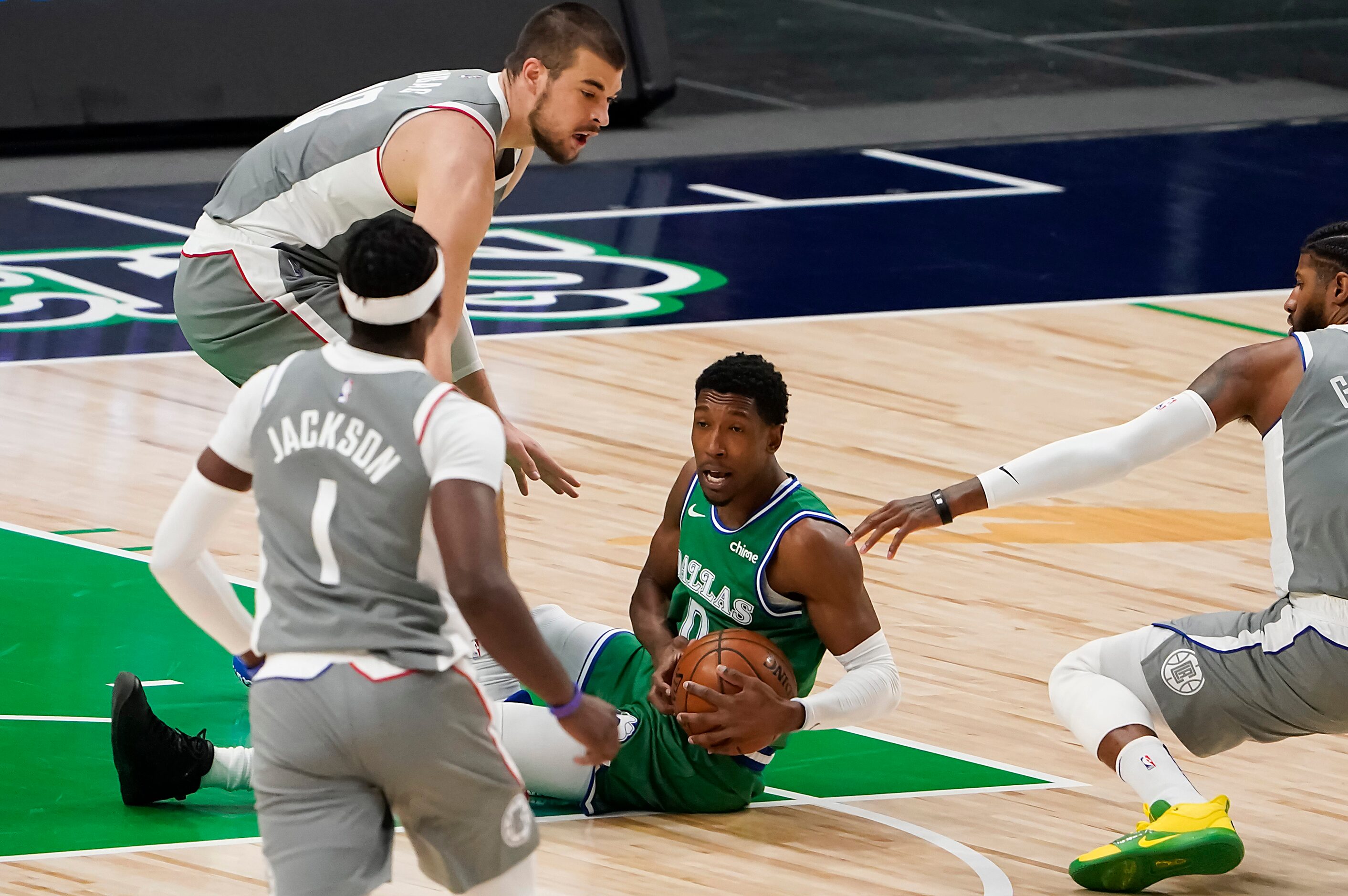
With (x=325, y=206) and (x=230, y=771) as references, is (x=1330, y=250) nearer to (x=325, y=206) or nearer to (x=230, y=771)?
(x=325, y=206)

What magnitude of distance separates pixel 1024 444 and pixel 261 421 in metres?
5.20

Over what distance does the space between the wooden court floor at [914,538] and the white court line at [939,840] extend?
12 millimetres

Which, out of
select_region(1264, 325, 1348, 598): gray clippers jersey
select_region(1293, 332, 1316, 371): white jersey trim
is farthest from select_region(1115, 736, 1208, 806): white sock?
select_region(1293, 332, 1316, 371): white jersey trim

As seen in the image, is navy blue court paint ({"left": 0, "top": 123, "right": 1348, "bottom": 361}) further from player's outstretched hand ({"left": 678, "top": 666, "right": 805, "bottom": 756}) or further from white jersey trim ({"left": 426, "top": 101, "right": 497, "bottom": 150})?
player's outstretched hand ({"left": 678, "top": 666, "right": 805, "bottom": 756})

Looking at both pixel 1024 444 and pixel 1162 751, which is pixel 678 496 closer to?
pixel 1162 751

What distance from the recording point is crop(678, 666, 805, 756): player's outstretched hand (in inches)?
188

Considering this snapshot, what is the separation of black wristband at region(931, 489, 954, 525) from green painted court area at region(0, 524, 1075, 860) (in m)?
0.86

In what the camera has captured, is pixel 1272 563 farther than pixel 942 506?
Yes

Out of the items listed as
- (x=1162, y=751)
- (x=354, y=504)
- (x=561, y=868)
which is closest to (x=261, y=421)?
(x=354, y=504)

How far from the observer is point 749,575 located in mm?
4984

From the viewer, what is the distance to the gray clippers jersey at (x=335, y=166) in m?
5.28

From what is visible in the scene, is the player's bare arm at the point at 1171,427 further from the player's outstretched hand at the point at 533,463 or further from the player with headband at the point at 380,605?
the player with headband at the point at 380,605

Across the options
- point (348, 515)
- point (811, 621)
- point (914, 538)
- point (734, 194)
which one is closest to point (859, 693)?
point (811, 621)

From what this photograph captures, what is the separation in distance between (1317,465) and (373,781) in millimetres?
2230
